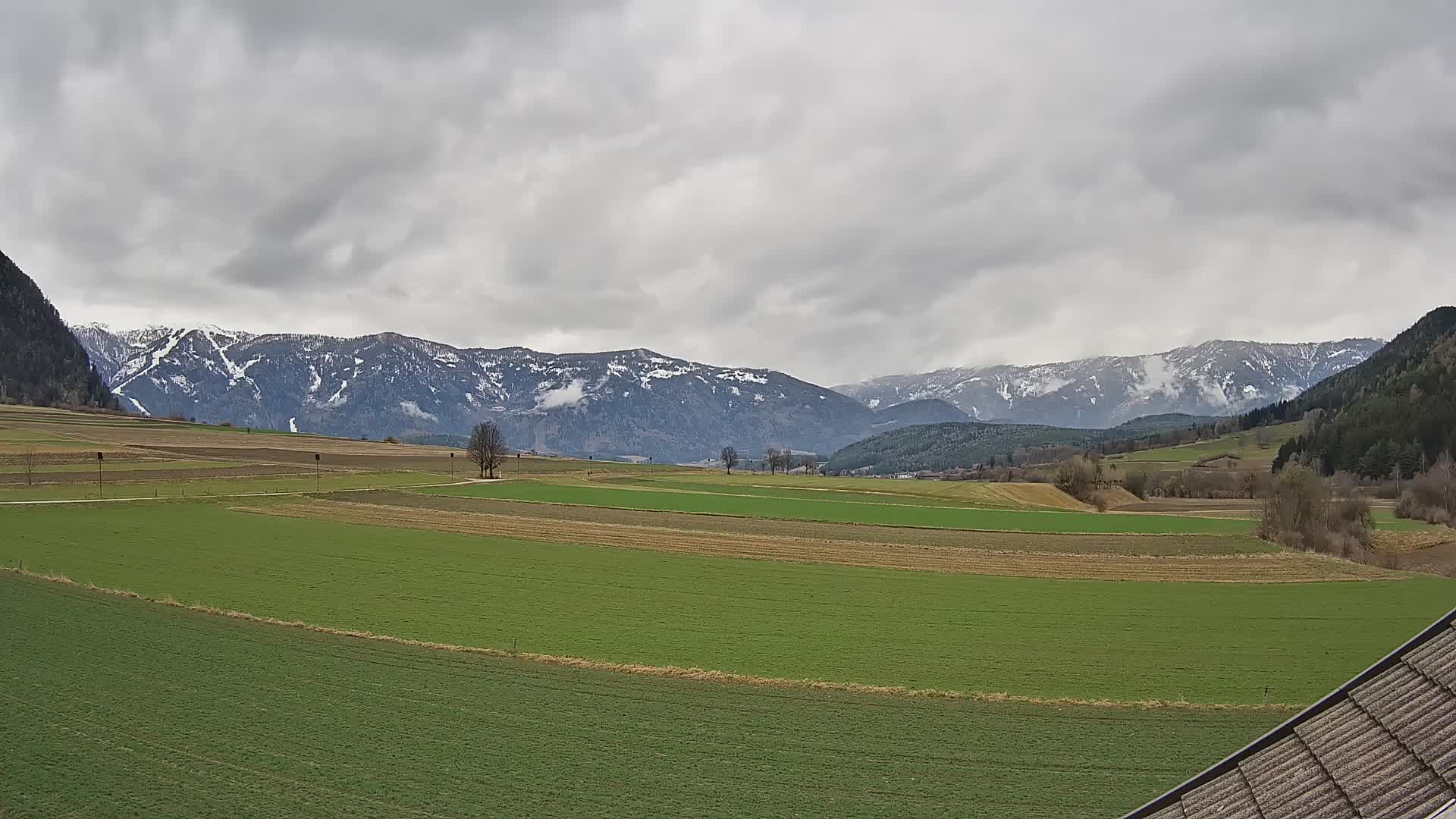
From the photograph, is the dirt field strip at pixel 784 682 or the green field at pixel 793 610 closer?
the dirt field strip at pixel 784 682

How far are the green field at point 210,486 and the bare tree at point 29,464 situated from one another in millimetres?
4163

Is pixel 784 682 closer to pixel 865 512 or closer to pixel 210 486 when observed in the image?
pixel 865 512

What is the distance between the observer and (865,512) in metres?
89.1

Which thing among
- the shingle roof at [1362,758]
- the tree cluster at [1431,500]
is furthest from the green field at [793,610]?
the tree cluster at [1431,500]

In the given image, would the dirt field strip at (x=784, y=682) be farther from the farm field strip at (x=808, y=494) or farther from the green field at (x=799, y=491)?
the green field at (x=799, y=491)

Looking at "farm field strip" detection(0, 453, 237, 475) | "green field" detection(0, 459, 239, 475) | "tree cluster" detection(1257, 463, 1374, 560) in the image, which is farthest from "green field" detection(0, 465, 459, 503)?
"tree cluster" detection(1257, 463, 1374, 560)

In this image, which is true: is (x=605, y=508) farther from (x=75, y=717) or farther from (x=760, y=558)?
(x=75, y=717)

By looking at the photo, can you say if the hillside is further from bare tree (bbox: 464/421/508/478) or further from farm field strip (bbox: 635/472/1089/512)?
bare tree (bbox: 464/421/508/478)

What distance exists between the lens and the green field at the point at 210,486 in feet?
248

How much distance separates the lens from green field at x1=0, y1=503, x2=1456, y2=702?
25281 mm

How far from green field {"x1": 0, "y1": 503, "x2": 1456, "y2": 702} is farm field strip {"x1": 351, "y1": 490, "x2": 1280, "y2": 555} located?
49.8 ft

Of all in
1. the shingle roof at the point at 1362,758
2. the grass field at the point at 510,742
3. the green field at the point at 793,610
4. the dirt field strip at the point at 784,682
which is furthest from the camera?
the green field at the point at 793,610

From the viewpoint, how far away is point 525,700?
20.8 m

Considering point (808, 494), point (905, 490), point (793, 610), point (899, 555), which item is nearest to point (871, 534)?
point (899, 555)
